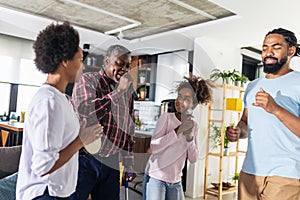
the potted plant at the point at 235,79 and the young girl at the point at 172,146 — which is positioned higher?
the potted plant at the point at 235,79

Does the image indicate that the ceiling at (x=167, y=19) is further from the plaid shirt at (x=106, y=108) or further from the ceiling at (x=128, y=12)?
the plaid shirt at (x=106, y=108)

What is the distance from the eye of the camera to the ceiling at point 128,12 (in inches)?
115

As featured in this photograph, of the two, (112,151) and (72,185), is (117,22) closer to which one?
(112,151)

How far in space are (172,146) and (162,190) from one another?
25cm

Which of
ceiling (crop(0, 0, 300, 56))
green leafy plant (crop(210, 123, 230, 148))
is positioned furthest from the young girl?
green leafy plant (crop(210, 123, 230, 148))

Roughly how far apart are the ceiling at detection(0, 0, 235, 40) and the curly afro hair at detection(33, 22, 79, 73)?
2.02 m

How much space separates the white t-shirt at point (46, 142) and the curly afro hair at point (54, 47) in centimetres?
9

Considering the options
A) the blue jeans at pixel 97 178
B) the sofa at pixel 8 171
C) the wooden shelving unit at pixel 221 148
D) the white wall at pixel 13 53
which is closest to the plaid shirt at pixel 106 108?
the blue jeans at pixel 97 178

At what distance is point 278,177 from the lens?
4.20ft

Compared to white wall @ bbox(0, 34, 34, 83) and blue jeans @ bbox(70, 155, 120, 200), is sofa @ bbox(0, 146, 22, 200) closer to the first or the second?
blue jeans @ bbox(70, 155, 120, 200)

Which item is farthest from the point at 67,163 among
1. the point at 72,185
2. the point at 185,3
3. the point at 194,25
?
the point at 194,25

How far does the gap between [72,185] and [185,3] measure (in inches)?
91.3

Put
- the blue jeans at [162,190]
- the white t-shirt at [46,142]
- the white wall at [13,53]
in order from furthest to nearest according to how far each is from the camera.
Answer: the white wall at [13,53] < the blue jeans at [162,190] < the white t-shirt at [46,142]

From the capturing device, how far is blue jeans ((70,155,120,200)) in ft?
4.53
